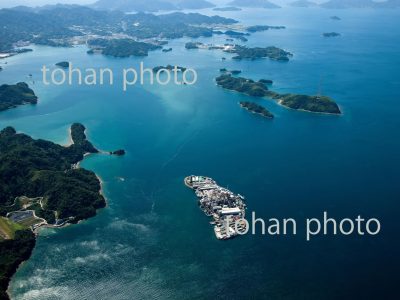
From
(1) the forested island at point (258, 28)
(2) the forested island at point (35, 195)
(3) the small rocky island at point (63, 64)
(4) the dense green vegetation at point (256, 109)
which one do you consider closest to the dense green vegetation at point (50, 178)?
(2) the forested island at point (35, 195)

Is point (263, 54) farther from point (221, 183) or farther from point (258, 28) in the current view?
point (221, 183)

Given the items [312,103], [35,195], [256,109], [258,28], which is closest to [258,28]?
[258,28]

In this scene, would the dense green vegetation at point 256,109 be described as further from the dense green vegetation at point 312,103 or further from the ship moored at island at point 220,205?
the ship moored at island at point 220,205

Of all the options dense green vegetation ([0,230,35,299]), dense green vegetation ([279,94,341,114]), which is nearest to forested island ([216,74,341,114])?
dense green vegetation ([279,94,341,114])

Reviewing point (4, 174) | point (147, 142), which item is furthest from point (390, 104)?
point (4, 174)

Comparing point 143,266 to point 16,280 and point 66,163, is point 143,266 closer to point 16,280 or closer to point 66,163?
point 16,280
